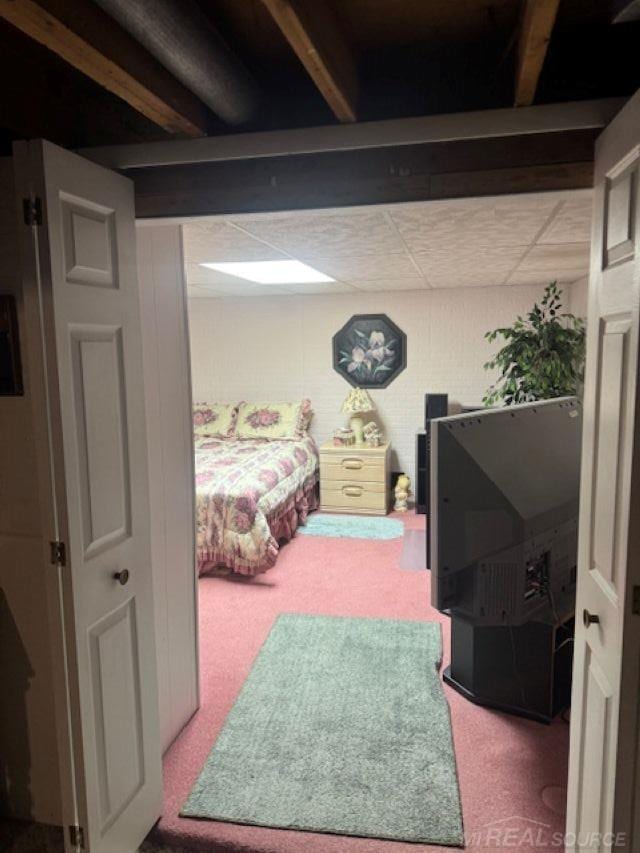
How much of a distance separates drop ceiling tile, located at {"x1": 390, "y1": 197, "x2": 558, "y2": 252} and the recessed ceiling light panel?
3.36ft

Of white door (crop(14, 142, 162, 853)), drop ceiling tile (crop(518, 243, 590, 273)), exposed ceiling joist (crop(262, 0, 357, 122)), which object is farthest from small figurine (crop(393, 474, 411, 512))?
exposed ceiling joist (crop(262, 0, 357, 122))

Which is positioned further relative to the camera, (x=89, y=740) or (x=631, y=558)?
(x=89, y=740)

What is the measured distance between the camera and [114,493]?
65.4 inches

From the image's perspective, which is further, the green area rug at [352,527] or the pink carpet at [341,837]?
the green area rug at [352,527]

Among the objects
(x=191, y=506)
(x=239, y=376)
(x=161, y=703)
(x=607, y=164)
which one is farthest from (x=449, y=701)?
(x=239, y=376)

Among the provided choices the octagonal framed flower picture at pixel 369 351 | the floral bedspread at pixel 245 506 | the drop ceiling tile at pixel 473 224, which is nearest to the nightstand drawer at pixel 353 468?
the floral bedspread at pixel 245 506

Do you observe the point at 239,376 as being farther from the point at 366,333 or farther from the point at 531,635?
the point at 531,635

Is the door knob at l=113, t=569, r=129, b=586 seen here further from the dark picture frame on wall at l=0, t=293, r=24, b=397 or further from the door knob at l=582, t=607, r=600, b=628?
the door knob at l=582, t=607, r=600, b=628

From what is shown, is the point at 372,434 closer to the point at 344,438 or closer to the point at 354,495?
the point at 344,438

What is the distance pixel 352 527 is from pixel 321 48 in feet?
13.7

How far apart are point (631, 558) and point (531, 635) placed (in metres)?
1.53

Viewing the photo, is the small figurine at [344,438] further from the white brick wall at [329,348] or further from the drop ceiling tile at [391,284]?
the drop ceiling tile at [391,284]

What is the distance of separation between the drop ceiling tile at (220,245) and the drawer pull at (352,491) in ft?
8.36

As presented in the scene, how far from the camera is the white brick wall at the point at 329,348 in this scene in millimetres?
5438
